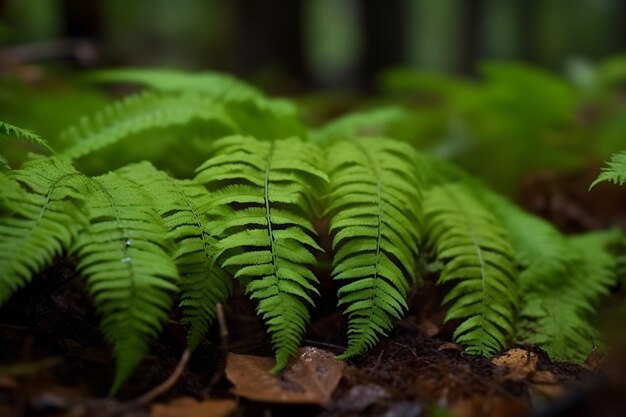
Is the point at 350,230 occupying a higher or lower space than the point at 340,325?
higher

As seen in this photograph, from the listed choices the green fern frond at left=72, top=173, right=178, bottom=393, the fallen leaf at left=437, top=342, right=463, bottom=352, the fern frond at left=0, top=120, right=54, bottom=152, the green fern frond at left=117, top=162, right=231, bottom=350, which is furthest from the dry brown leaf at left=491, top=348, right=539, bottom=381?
the fern frond at left=0, top=120, right=54, bottom=152

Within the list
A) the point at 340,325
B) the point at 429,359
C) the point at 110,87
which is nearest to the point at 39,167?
the point at 340,325

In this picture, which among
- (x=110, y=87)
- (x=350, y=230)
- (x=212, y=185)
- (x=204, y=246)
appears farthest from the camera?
(x=110, y=87)

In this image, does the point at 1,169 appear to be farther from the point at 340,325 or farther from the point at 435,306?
the point at 435,306

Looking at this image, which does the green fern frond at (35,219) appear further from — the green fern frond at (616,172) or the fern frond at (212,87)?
the green fern frond at (616,172)

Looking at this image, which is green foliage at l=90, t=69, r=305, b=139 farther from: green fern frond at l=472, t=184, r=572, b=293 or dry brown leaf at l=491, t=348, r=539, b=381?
dry brown leaf at l=491, t=348, r=539, b=381

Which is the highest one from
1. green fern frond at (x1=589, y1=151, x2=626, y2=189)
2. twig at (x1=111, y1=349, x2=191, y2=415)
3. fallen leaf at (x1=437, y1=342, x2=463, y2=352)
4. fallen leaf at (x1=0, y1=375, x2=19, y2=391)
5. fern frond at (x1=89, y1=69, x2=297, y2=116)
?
fern frond at (x1=89, y1=69, x2=297, y2=116)
